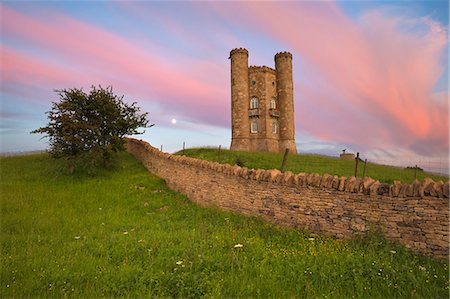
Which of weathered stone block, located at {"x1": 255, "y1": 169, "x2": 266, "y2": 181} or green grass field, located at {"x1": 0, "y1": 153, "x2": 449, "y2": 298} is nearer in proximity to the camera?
green grass field, located at {"x1": 0, "y1": 153, "x2": 449, "y2": 298}

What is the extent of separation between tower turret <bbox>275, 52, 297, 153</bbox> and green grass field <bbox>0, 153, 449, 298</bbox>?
3047 cm

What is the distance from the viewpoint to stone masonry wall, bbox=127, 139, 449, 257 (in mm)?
5773

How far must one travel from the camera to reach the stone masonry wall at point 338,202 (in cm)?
577

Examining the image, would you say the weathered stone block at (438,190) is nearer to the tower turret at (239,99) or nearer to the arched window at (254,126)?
the tower turret at (239,99)

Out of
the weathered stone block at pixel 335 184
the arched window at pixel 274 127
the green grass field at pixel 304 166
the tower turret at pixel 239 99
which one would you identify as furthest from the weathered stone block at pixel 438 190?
the arched window at pixel 274 127

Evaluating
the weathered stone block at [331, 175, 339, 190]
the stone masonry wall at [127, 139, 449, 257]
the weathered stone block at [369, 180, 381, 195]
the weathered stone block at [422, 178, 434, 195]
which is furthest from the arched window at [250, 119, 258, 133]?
the weathered stone block at [422, 178, 434, 195]

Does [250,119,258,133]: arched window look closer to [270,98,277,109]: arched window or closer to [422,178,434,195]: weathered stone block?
[270,98,277,109]: arched window

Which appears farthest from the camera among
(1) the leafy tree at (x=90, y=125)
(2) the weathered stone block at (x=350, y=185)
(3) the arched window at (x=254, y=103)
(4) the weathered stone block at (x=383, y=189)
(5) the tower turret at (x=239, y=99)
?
(3) the arched window at (x=254, y=103)

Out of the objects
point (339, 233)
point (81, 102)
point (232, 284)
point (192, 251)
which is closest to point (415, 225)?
point (339, 233)

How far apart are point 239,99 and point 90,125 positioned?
22.5 m

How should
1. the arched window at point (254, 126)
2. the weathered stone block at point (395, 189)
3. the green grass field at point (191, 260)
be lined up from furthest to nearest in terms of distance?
the arched window at point (254, 126)
the weathered stone block at point (395, 189)
the green grass field at point (191, 260)

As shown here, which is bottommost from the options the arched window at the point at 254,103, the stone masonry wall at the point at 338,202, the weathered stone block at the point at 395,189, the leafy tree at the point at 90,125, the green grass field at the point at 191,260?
the green grass field at the point at 191,260

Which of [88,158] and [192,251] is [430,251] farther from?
[88,158]

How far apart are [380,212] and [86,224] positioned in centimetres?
879
